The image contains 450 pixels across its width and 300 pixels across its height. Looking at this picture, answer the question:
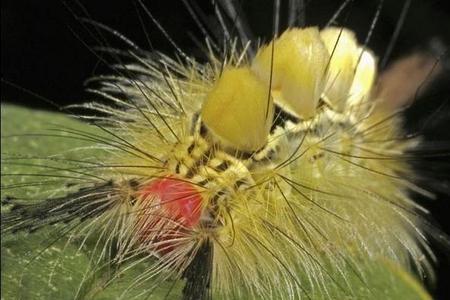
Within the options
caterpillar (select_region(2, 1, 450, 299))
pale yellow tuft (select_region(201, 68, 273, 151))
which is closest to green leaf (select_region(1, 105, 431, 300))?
caterpillar (select_region(2, 1, 450, 299))

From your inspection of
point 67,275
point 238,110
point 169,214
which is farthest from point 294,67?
point 67,275

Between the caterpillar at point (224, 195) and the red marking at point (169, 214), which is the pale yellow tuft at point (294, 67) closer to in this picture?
the caterpillar at point (224, 195)

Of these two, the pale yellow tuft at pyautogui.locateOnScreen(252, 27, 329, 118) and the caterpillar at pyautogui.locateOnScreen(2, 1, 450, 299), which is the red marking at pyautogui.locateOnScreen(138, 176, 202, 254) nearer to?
the caterpillar at pyautogui.locateOnScreen(2, 1, 450, 299)

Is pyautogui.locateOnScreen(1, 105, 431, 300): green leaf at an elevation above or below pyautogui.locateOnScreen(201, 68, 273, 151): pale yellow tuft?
below

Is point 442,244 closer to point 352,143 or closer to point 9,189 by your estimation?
point 352,143

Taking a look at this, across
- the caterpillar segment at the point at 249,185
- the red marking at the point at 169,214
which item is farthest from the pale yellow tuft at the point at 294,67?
the red marking at the point at 169,214

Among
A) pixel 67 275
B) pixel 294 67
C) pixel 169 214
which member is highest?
pixel 294 67

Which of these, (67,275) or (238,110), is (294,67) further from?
Result: (67,275)
